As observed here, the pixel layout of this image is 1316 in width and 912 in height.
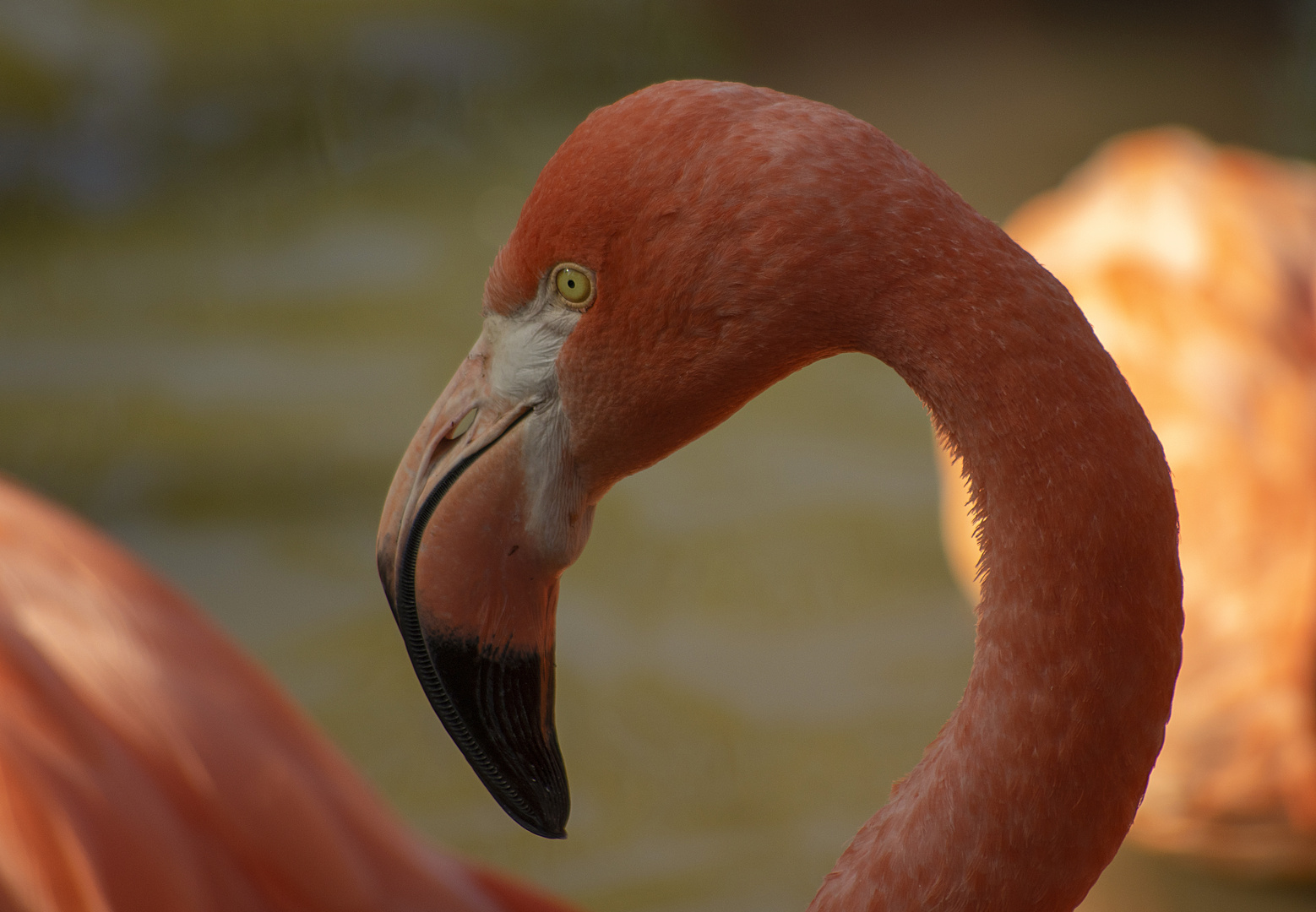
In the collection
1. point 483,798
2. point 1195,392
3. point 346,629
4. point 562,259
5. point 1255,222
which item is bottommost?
point 483,798

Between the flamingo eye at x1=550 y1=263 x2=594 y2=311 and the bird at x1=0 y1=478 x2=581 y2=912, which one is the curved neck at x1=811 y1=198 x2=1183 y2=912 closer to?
the flamingo eye at x1=550 y1=263 x2=594 y2=311

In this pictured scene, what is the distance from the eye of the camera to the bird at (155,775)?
1.61 m

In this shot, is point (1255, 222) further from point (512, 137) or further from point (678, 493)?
point (512, 137)

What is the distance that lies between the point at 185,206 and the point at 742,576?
2.84m

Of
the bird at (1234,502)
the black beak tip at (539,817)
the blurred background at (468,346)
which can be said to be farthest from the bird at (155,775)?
the bird at (1234,502)

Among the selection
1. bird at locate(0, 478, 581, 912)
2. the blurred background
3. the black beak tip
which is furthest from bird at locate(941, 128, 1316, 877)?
the black beak tip

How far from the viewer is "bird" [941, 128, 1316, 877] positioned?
9.12 ft

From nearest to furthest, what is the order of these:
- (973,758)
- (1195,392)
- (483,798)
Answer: (973,758) → (1195,392) → (483,798)

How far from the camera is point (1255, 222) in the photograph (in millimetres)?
3279

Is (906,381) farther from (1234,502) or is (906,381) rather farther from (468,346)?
(468,346)

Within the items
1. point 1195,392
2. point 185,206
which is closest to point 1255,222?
point 1195,392

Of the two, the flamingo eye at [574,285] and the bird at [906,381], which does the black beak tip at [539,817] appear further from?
the flamingo eye at [574,285]

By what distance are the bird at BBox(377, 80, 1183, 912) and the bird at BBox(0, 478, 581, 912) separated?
1.95 feet

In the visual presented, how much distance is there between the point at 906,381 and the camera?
1206mm
